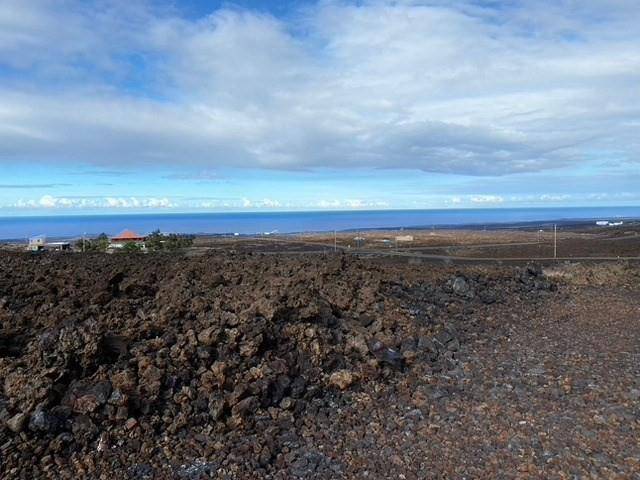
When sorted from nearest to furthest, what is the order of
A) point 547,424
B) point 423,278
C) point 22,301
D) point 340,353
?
point 547,424
point 340,353
point 22,301
point 423,278

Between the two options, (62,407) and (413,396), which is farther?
(413,396)

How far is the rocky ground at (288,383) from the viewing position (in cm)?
534

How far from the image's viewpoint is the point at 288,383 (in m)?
6.67

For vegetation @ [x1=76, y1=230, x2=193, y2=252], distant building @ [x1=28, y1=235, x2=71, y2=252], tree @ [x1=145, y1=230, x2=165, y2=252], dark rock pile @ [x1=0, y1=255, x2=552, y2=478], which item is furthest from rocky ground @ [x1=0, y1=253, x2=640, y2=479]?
tree @ [x1=145, y1=230, x2=165, y2=252]

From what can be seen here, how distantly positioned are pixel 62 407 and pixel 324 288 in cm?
495

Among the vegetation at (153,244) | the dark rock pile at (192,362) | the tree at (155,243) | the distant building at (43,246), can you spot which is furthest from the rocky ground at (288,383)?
the tree at (155,243)

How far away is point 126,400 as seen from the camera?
5695mm

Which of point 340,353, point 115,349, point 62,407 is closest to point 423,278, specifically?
point 340,353

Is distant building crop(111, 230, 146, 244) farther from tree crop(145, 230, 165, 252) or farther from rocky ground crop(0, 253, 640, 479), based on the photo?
rocky ground crop(0, 253, 640, 479)

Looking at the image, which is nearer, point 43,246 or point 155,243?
point 43,246

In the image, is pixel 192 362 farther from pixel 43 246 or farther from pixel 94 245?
pixel 43 246

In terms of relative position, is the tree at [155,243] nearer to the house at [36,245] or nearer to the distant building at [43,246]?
the distant building at [43,246]

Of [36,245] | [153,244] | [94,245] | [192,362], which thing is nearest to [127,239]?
[153,244]

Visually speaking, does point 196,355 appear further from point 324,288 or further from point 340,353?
point 324,288
